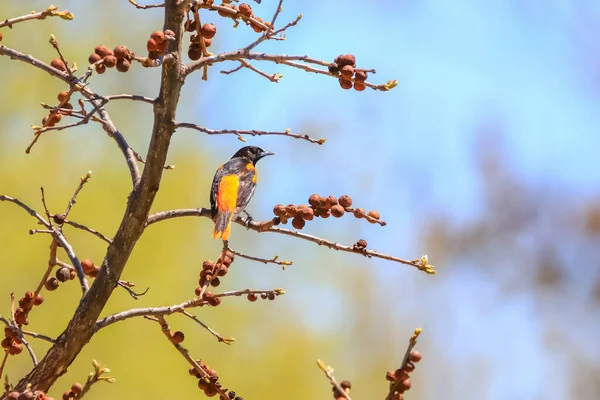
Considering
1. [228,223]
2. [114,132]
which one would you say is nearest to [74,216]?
[228,223]

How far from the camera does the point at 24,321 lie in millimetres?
2221

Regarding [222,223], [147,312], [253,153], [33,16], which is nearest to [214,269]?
[147,312]

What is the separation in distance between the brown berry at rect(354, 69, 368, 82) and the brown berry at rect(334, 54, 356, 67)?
0.07 feet

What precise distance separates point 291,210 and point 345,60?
492 millimetres

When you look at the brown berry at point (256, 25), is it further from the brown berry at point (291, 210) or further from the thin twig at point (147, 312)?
the thin twig at point (147, 312)

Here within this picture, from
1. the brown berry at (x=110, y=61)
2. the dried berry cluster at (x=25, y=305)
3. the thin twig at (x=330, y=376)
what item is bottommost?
the thin twig at (x=330, y=376)

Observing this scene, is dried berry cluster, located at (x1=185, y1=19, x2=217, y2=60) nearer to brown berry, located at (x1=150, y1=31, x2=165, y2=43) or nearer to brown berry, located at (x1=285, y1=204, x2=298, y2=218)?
brown berry, located at (x1=150, y1=31, x2=165, y2=43)

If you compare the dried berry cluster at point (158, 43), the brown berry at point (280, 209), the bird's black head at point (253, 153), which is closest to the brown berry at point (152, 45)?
the dried berry cluster at point (158, 43)

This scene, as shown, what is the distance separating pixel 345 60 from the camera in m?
1.95

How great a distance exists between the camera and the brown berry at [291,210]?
2.20 metres

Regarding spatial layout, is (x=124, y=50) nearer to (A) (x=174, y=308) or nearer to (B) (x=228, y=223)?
(A) (x=174, y=308)

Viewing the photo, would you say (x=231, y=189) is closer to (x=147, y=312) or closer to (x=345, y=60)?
(x=147, y=312)

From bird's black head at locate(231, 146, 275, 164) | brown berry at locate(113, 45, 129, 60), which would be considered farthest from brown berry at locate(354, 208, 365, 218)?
bird's black head at locate(231, 146, 275, 164)

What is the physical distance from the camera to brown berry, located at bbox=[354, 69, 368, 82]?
6.42 ft
